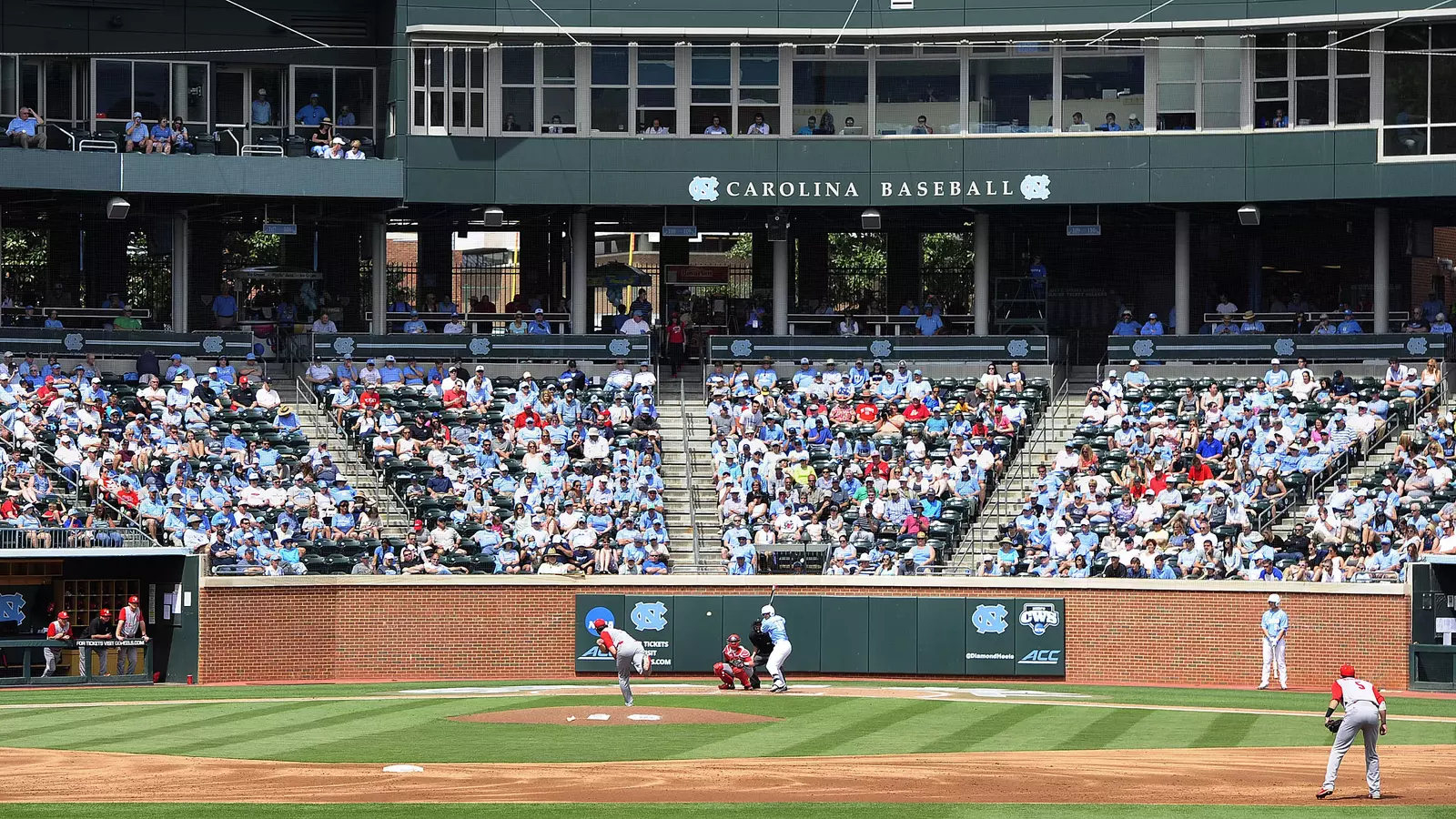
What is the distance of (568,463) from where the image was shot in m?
35.8

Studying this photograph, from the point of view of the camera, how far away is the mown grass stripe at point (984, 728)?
22.9 m

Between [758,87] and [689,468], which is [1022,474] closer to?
[689,468]

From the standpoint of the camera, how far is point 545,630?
33.2 m

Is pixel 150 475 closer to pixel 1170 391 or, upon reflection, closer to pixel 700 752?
pixel 700 752

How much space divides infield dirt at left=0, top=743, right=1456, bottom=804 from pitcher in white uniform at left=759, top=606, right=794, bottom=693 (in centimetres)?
736

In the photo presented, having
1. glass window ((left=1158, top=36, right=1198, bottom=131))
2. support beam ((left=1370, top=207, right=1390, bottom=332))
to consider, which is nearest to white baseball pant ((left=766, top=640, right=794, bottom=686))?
glass window ((left=1158, top=36, right=1198, bottom=131))

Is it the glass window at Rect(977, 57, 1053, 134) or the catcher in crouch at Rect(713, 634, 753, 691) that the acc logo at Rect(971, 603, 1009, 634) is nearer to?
the catcher in crouch at Rect(713, 634, 753, 691)

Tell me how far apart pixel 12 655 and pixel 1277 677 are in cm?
2072

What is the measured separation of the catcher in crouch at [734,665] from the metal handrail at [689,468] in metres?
4.36

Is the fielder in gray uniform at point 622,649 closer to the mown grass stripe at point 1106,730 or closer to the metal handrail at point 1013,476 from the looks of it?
the mown grass stripe at point 1106,730

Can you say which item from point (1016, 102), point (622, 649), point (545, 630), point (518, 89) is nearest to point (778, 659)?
point (622, 649)

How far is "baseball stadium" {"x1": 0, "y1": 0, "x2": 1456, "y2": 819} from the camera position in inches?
1122

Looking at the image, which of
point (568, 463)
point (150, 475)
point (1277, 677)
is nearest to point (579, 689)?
point (568, 463)

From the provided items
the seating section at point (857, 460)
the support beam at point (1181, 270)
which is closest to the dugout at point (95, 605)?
the seating section at point (857, 460)
